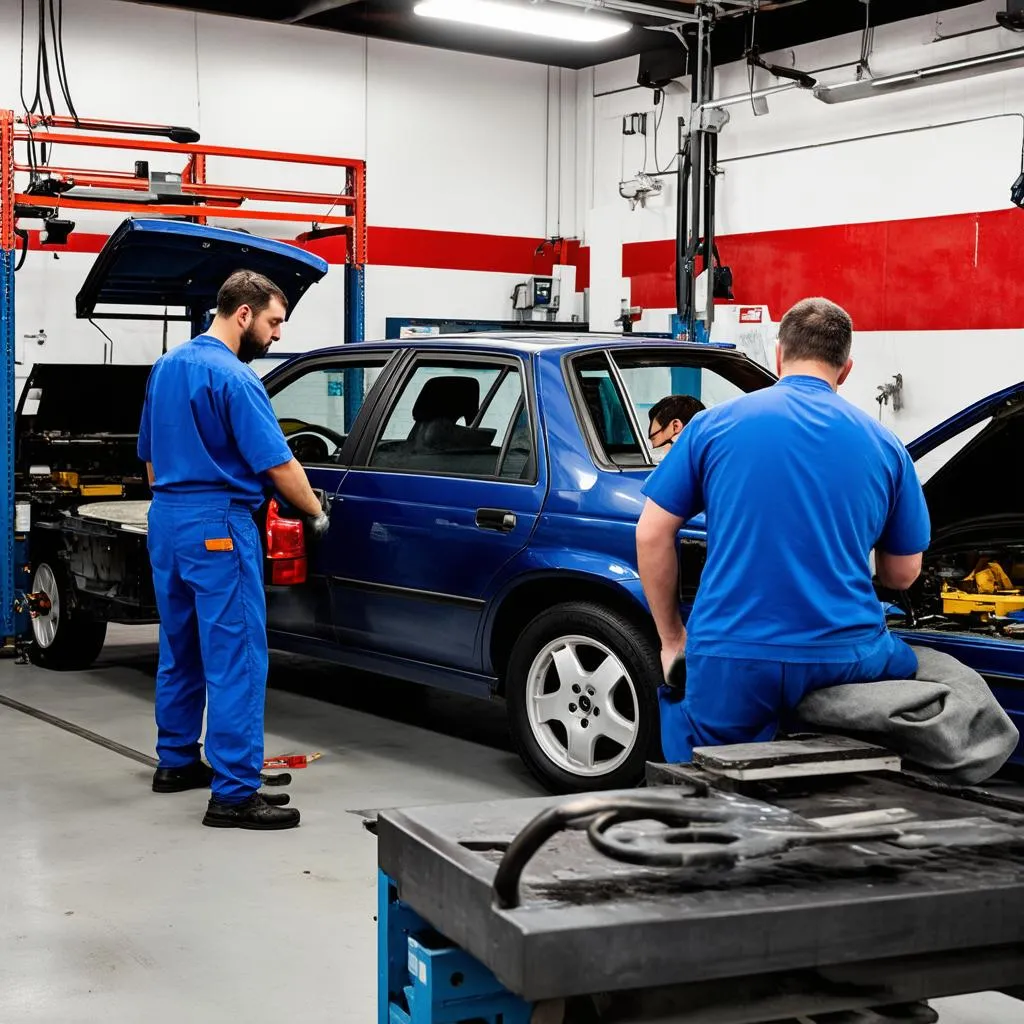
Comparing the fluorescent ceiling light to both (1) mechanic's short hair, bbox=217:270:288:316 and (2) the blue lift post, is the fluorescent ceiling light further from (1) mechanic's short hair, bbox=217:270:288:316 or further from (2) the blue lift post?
(2) the blue lift post

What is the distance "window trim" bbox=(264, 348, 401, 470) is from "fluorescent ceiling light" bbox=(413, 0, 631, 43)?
4.69 m

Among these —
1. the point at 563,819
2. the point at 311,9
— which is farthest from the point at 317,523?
the point at 311,9

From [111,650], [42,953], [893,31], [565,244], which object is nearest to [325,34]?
[565,244]

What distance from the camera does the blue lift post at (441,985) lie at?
1.88 metres

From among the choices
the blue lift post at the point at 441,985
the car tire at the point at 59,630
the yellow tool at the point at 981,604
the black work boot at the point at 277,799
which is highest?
the yellow tool at the point at 981,604

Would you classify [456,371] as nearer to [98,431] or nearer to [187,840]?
[187,840]

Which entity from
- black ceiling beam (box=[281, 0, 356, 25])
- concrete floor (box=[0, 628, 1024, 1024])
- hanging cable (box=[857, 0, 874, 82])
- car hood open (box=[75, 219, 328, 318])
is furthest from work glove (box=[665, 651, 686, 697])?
black ceiling beam (box=[281, 0, 356, 25])

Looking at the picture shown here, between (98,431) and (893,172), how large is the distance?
223 inches

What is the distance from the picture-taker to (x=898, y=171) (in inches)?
396

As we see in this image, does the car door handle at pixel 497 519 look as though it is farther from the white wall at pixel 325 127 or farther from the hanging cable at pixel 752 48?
the hanging cable at pixel 752 48

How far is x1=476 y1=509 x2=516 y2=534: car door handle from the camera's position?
509cm

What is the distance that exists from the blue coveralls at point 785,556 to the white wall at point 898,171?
687 centimetres

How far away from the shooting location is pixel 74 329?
34.7 ft

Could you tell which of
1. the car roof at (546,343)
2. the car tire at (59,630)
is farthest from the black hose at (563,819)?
the car tire at (59,630)
